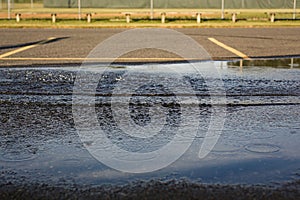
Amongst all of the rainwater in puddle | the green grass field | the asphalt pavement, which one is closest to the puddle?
the rainwater in puddle

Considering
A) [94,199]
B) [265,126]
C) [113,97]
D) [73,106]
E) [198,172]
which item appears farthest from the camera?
[113,97]

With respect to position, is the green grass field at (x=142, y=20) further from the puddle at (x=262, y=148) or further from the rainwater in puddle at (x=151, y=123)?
the puddle at (x=262, y=148)

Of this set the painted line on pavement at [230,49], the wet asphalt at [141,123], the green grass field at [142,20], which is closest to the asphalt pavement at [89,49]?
the painted line on pavement at [230,49]

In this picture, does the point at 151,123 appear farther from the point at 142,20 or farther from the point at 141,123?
the point at 142,20

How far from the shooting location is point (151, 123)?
522 centimetres

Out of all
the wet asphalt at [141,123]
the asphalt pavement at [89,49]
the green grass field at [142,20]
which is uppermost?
the green grass field at [142,20]

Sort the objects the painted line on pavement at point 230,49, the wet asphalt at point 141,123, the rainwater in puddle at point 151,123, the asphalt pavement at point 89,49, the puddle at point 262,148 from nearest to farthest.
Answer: the wet asphalt at point 141,123
the rainwater in puddle at point 151,123
the puddle at point 262,148
the asphalt pavement at point 89,49
the painted line on pavement at point 230,49

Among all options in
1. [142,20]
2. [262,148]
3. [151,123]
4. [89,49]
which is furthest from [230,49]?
[142,20]

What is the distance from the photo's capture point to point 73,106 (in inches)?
238

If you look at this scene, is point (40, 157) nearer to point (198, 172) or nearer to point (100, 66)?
point (198, 172)

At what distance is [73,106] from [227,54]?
6.09 meters

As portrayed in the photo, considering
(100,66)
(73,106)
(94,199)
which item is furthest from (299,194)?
(100,66)

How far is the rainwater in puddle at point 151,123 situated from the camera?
3725 millimetres

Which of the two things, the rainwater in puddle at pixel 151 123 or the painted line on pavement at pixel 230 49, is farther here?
the painted line on pavement at pixel 230 49
